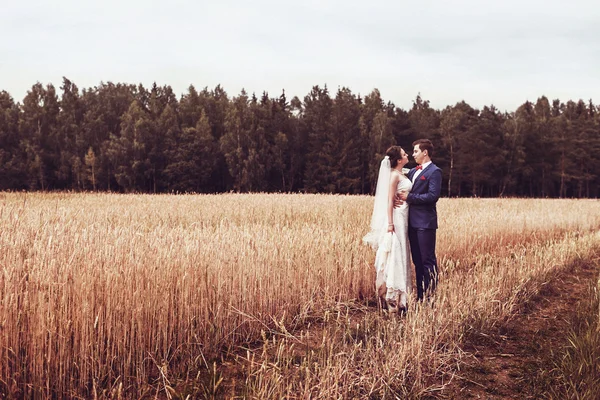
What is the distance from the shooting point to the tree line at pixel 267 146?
5269 cm

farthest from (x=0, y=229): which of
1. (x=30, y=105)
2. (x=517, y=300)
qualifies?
(x=30, y=105)

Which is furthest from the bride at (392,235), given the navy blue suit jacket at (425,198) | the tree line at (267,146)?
the tree line at (267,146)

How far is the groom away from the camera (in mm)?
5652

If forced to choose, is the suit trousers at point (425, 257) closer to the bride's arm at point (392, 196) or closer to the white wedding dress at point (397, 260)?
the white wedding dress at point (397, 260)

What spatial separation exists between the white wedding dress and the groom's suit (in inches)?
4.7

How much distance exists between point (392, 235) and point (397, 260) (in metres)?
0.33

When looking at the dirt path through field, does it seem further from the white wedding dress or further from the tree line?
the tree line

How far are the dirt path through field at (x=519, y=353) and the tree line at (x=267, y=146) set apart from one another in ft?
153

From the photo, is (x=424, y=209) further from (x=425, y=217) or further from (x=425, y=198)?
(x=425, y=198)

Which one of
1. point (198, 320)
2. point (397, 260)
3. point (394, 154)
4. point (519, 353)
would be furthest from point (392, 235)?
point (198, 320)

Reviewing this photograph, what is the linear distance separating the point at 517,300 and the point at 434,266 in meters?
1.45

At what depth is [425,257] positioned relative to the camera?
5.75 m

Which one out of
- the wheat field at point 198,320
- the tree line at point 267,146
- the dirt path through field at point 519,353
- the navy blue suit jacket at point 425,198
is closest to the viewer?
the wheat field at point 198,320

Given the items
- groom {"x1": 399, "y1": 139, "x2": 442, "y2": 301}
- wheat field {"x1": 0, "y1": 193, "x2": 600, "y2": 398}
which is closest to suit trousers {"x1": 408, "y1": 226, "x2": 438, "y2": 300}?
groom {"x1": 399, "y1": 139, "x2": 442, "y2": 301}
